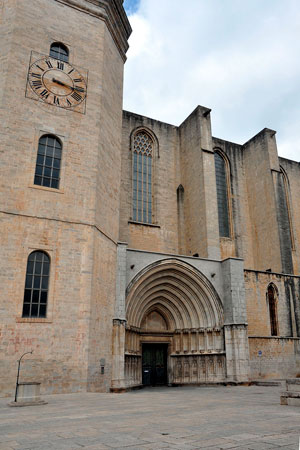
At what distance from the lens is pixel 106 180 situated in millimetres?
13734

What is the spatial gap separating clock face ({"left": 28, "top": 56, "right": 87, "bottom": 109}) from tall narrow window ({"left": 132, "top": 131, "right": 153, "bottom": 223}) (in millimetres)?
5937

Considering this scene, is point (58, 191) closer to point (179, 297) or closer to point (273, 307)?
point (179, 297)

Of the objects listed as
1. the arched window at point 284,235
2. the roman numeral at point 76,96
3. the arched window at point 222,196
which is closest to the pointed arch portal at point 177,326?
the arched window at point 284,235

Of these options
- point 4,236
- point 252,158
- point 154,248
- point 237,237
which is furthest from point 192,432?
point 252,158

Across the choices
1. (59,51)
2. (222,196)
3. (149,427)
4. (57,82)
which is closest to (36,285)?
(149,427)

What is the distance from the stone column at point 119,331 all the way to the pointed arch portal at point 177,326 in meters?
0.95

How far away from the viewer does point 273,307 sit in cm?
1728

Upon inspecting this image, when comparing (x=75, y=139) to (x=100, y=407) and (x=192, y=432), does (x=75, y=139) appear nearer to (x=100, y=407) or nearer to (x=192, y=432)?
(x=100, y=407)

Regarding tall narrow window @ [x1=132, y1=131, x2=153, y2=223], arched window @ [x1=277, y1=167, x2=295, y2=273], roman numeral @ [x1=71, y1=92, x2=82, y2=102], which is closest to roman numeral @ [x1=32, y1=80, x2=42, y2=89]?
roman numeral @ [x1=71, y1=92, x2=82, y2=102]

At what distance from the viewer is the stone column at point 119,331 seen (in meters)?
11.9

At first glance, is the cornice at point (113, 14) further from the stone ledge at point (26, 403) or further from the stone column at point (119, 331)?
the stone ledge at point (26, 403)

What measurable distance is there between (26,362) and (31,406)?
7.58 feet

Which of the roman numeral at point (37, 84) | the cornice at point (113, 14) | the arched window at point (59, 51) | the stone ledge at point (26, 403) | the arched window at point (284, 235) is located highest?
the cornice at point (113, 14)

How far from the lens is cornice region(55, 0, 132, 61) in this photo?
14.4 meters
